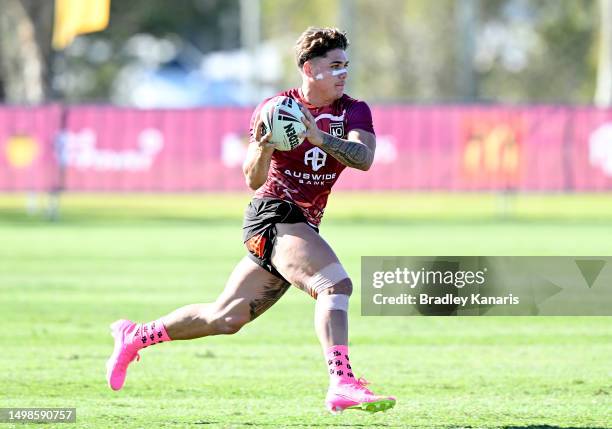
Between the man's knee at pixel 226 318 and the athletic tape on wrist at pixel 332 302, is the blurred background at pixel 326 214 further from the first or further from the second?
the athletic tape on wrist at pixel 332 302

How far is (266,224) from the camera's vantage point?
7.88 meters

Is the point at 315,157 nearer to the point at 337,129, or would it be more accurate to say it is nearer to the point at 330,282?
the point at 337,129

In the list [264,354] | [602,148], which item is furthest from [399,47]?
[264,354]

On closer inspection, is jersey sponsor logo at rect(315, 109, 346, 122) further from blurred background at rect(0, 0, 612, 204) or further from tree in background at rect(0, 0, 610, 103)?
tree in background at rect(0, 0, 610, 103)

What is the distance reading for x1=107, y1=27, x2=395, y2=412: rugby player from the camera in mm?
7543

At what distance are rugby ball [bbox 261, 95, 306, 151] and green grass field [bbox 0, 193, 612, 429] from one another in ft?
5.38

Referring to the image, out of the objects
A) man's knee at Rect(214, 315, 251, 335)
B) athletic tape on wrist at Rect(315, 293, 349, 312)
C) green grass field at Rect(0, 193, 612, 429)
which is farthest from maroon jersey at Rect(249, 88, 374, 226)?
green grass field at Rect(0, 193, 612, 429)

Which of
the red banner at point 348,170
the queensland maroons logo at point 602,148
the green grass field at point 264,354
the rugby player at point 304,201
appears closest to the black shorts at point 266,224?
the rugby player at point 304,201

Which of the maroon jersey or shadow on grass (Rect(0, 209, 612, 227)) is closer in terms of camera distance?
the maroon jersey

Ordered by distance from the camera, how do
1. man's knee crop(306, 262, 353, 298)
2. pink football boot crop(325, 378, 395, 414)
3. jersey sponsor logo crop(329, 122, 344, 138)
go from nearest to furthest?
pink football boot crop(325, 378, 395, 414)
man's knee crop(306, 262, 353, 298)
jersey sponsor logo crop(329, 122, 344, 138)

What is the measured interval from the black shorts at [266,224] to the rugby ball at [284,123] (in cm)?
52

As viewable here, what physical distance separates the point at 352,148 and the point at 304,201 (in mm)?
528

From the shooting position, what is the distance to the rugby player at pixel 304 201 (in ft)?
24.7

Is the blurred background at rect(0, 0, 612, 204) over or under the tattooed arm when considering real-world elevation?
over
